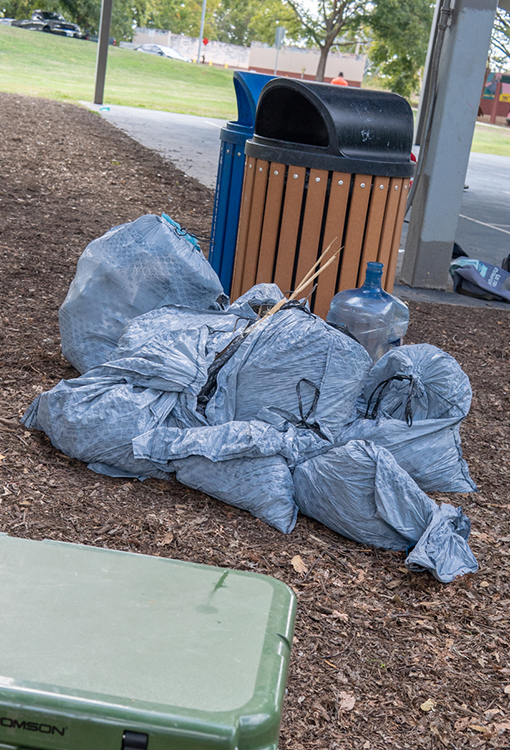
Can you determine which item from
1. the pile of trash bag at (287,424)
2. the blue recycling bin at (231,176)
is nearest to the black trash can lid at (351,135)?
the blue recycling bin at (231,176)

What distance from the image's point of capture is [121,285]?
11.5 ft

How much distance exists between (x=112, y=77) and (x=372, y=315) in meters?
29.8

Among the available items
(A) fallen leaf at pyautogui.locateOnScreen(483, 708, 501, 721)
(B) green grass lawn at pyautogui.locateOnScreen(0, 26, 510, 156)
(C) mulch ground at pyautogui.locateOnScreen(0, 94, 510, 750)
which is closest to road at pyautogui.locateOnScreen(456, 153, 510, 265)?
(C) mulch ground at pyautogui.locateOnScreen(0, 94, 510, 750)

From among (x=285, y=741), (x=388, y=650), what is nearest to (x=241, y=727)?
(x=285, y=741)

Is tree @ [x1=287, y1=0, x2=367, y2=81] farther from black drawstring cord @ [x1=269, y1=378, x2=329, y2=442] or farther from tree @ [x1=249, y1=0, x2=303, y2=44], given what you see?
black drawstring cord @ [x1=269, y1=378, x2=329, y2=442]

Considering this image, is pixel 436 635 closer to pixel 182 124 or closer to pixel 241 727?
pixel 241 727

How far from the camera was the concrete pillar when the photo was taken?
18.5ft

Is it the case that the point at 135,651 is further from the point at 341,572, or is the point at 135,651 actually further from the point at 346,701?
the point at 341,572

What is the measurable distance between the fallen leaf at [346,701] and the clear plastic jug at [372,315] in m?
1.95

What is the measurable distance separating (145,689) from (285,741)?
1045 mm

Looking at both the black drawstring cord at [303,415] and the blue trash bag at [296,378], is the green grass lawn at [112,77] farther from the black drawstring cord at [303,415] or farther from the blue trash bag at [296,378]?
the black drawstring cord at [303,415]

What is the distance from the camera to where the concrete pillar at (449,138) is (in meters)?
5.63

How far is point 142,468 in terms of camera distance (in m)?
2.87

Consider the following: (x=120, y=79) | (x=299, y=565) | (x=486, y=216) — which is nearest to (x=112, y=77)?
(x=120, y=79)
